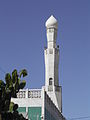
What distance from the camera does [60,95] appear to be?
64.7 meters

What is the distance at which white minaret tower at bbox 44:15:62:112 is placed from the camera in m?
64.5

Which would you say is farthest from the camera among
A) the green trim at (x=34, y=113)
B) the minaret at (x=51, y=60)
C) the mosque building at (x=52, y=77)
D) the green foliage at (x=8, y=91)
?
the minaret at (x=51, y=60)

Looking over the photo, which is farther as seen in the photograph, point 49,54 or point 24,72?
point 49,54

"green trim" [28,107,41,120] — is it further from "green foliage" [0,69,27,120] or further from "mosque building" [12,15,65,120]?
"green foliage" [0,69,27,120]

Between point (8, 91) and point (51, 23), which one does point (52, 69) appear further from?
point (8, 91)

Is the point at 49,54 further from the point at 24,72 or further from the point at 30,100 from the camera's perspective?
the point at 24,72

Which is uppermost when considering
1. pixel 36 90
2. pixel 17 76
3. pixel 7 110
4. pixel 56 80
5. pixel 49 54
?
pixel 49 54

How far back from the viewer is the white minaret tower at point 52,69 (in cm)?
6446

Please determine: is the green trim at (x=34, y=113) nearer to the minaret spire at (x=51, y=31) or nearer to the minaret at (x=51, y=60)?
the minaret at (x=51, y=60)

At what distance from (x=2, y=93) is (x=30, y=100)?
56.4 feet

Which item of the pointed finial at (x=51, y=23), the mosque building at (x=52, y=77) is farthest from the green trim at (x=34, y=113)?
the pointed finial at (x=51, y=23)

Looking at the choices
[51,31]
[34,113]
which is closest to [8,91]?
[34,113]

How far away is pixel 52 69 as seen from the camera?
214 ft

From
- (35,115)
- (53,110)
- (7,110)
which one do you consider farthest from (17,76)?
(53,110)
